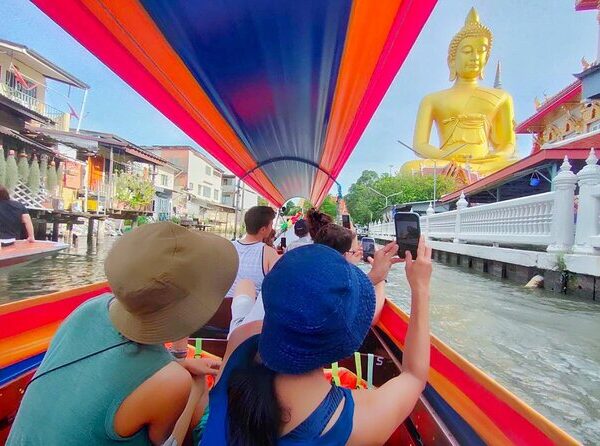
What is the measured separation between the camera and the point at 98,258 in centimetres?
1180

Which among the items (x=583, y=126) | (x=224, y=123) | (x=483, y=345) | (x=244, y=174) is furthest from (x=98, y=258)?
(x=583, y=126)

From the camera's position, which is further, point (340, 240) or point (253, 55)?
point (253, 55)

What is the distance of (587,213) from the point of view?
5328 mm

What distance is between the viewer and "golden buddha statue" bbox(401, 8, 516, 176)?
73.2 feet

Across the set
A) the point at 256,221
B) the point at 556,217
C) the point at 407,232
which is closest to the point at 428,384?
the point at 407,232

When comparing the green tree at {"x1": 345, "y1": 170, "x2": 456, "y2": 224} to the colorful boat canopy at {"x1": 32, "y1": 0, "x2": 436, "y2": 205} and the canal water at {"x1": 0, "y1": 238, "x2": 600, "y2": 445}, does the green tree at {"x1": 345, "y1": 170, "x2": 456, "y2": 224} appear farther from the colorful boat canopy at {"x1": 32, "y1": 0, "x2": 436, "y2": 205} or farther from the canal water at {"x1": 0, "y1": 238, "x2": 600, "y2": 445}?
the colorful boat canopy at {"x1": 32, "y1": 0, "x2": 436, "y2": 205}

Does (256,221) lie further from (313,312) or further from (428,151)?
(428,151)

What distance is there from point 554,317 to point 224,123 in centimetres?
434

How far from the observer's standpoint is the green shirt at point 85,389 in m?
0.76

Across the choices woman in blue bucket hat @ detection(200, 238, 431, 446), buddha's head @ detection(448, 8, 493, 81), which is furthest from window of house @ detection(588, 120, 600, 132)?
woman in blue bucket hat @ detection(200, 238, 431, 446)

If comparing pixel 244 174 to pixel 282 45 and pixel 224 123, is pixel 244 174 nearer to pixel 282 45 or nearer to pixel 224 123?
pixel 224 123

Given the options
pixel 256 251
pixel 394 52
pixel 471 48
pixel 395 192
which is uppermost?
pixel 471 48

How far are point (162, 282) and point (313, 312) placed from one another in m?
0.35

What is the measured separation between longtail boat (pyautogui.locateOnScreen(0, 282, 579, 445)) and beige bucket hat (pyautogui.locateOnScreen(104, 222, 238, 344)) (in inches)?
26.8
